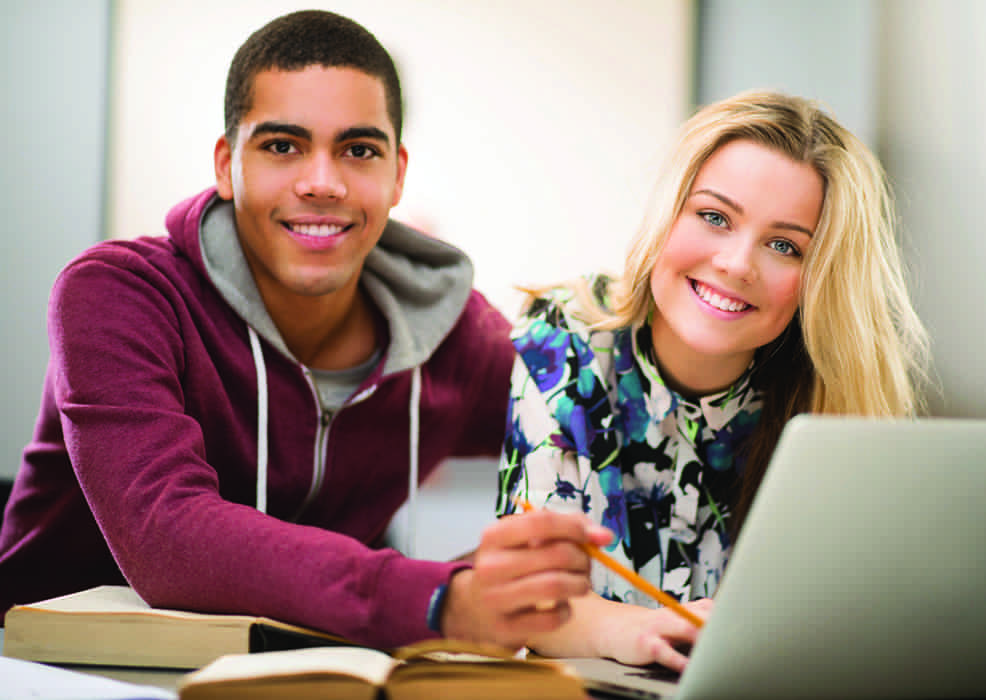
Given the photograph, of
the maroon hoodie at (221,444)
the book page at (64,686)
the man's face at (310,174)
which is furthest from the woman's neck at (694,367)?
the book page at (64,686)

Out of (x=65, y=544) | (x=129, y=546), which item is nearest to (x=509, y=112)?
(x=65, y=544)

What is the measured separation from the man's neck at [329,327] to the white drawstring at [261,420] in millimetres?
95

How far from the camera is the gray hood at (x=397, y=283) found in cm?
113

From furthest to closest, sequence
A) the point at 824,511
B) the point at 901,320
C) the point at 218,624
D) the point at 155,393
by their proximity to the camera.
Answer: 1. the point at 901,320
2. the point at 155,393
3. the point at 218,624
4. the point at 824,511

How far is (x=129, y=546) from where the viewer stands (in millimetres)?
794

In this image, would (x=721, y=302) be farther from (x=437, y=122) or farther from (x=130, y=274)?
(x=437, y=122)

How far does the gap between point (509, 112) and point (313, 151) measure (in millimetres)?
1296

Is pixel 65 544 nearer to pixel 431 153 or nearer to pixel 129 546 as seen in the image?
pixel 129 546

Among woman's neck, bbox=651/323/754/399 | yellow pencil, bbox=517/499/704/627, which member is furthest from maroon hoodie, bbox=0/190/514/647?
woman's neck, bbox=651/323/754/399

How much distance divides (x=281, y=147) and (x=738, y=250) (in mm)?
604

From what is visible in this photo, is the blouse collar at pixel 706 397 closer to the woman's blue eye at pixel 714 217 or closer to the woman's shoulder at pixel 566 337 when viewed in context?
the woman's shoulder at pixel 566 337

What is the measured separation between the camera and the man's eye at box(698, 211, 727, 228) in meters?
1.05

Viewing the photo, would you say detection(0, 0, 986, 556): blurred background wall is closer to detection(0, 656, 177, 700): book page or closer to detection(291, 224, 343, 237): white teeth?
detection(291, 224, 343, 237): white teeth

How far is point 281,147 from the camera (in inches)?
44.6
